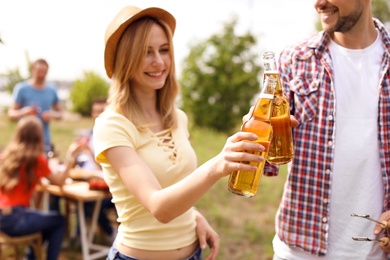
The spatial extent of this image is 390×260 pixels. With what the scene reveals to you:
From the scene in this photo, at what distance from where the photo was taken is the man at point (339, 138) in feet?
6.72

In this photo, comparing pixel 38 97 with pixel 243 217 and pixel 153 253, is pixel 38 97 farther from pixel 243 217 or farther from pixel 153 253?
pixel 153 253

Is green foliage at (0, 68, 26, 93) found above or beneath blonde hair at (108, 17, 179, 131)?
beneath

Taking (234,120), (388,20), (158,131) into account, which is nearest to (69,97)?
(234,120)

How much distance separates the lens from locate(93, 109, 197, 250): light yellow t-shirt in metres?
1.91

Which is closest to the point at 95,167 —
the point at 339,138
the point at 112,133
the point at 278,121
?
the point at 112,133

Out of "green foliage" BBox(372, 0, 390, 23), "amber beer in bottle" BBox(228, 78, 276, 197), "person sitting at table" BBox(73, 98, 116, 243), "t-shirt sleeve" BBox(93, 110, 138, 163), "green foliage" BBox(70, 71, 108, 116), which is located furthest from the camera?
"green foliage" BBox(70, 71, 108, 116)

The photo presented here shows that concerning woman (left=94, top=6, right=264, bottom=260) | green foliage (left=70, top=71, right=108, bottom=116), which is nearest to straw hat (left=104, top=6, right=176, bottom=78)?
woman (left=94, top=6, right=264, bottom=260)

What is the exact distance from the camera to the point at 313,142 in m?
2.09

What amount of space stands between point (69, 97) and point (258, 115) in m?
17.2

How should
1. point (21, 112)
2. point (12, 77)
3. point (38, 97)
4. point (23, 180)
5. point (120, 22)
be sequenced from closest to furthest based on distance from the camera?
point (120, 22) → point (23, 180) → point (21, 112) → point (38, 97) → point (12, 77)

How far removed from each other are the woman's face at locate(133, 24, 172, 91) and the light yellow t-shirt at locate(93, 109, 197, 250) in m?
0.19

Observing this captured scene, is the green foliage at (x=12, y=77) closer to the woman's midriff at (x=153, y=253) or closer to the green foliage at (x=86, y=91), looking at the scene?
the green foliage at (x=86, y=91)

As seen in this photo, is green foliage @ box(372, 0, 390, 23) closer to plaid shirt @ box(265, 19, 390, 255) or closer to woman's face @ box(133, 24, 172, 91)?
plaid shirt @ box(265, 19, 390, 255)

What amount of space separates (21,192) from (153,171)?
109 inches
